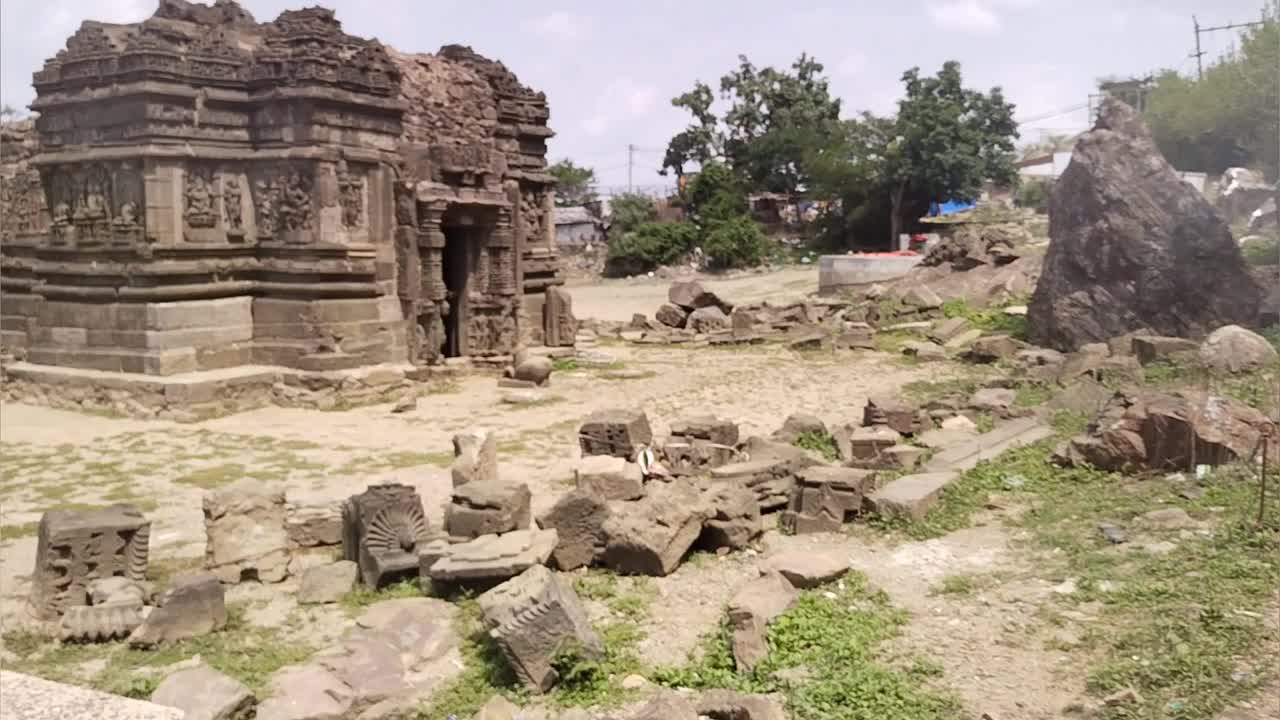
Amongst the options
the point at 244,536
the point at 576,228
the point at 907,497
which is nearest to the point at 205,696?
the point at 244,536

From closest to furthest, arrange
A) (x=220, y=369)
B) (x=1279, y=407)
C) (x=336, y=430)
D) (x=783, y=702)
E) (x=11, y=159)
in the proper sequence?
(x=783, y=702)
(x=1279, y=407)
(x=336, y=430)
(x=220, y=369)
(x=11, y=159)

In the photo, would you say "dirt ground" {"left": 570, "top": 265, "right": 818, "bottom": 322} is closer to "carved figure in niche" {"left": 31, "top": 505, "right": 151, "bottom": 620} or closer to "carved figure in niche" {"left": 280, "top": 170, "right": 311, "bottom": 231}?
"carved figure in niche" {"left": 280, "top": 170, "right": 311, "bottom": 231}

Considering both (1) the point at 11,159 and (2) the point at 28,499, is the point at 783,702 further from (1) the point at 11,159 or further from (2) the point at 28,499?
(1) the point at 11,159

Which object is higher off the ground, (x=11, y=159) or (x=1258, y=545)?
(x=11, y=159)

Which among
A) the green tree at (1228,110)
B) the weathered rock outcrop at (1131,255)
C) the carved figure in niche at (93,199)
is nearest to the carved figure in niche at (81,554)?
the carved figure in niche at (93,199)

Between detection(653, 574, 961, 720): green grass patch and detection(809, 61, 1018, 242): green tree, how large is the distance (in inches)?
1424

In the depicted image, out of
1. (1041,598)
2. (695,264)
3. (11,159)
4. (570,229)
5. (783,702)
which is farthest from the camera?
(570,229)

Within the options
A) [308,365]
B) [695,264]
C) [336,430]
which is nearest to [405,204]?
[308,365]

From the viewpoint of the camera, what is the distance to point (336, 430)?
514 inches

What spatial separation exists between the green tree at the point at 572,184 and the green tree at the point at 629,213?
23.8 feet

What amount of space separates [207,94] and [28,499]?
691 centimetres

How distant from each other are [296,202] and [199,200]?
1.25m

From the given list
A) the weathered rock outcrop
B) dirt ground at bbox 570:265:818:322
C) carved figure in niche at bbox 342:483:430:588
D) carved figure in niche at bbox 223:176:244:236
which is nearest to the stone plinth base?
carved figure in niche at bbox 223:176:244:236

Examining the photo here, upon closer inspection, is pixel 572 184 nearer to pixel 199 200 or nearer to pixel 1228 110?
pixel 1228 110
